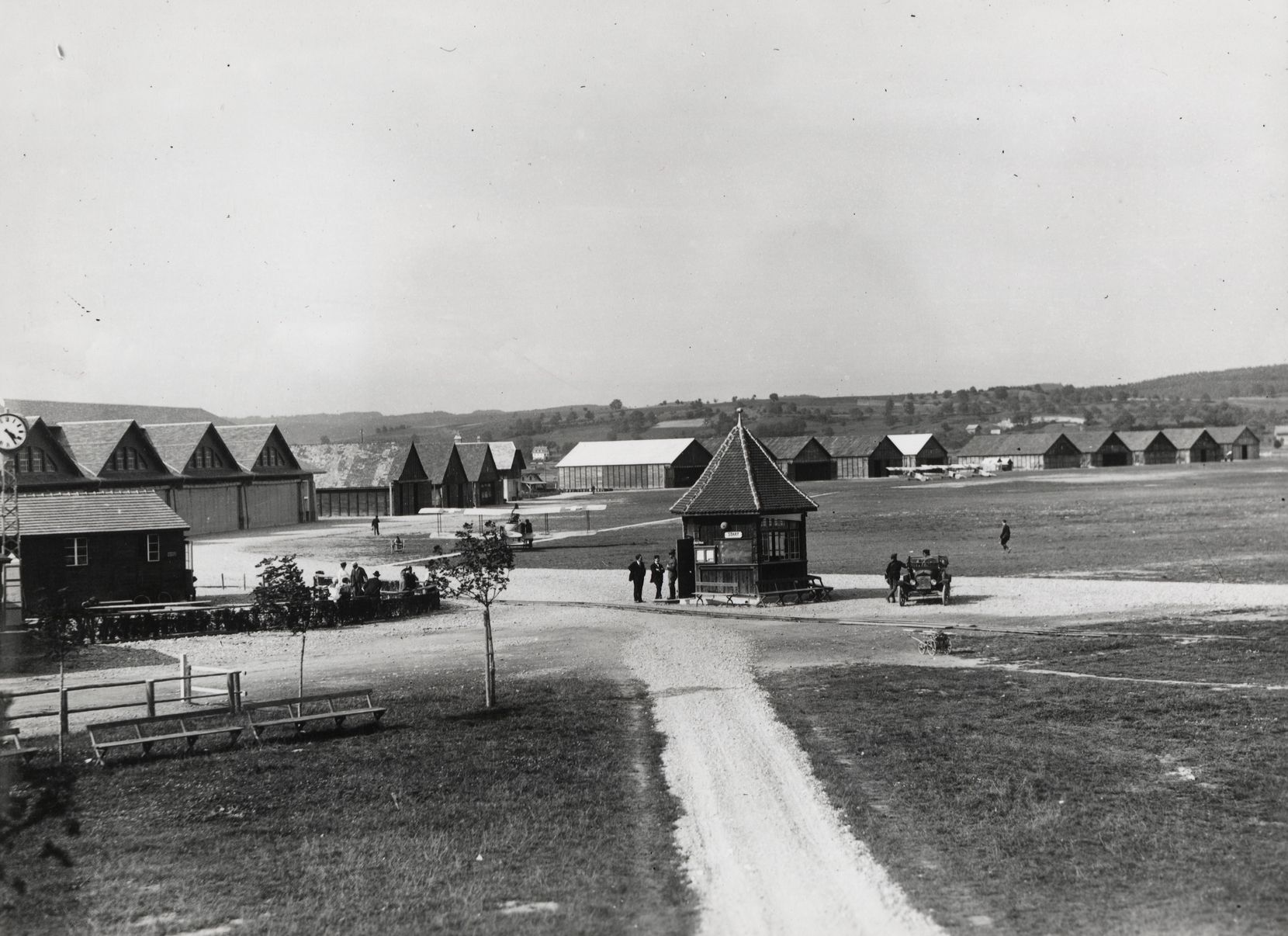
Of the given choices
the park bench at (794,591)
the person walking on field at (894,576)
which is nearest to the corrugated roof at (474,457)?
the park bench at (794,591)

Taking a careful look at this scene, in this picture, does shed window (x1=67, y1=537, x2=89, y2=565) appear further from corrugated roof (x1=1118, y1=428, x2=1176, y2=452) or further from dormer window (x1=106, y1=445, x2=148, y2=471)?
corrugated roof (x1=1118, y1=428, x2=1176, y2=452)

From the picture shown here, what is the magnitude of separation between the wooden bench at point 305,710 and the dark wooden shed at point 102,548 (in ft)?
47.7

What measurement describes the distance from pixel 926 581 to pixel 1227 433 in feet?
449

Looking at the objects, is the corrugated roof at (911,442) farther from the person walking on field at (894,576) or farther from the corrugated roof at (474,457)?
the person walking on field at (894,576)

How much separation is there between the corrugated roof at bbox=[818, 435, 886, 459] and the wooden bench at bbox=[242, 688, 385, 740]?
11663 cm

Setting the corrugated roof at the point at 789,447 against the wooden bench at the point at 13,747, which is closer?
the wooden bench at the point at 13,747

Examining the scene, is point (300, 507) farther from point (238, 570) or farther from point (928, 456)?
point (928, 456)

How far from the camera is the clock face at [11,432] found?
2361cm

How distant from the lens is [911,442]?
139 m

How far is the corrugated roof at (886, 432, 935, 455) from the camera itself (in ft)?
449

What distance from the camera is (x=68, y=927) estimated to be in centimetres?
962

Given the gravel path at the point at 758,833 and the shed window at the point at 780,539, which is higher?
the shed window at the point at 780,539

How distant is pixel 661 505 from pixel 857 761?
7195 centimetres

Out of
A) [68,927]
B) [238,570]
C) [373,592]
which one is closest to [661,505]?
[238,570]
